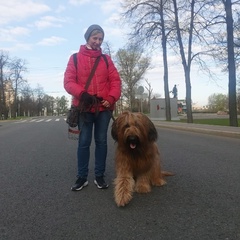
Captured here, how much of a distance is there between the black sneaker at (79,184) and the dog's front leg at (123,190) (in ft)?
2.56

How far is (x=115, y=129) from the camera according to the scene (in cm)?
441

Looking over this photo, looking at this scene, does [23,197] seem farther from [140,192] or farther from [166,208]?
[166,208]

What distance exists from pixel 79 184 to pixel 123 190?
1012mm

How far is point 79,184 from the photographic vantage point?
491 cm

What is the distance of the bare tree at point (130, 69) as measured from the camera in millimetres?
52812

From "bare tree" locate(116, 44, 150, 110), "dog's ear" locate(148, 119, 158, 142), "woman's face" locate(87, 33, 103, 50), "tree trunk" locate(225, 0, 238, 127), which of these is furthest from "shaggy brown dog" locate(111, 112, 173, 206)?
"bare tree" locate(116, 44, 150, 110)

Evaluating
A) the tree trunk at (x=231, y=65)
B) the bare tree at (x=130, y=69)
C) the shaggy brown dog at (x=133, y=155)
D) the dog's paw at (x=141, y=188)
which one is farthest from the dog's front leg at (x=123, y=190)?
the bare tree at (x=130, y=69)

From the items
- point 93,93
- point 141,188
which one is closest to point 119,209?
point 141,188

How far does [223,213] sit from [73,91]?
95.5 inches

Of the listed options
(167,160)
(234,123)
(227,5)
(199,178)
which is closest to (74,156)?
(167,160)

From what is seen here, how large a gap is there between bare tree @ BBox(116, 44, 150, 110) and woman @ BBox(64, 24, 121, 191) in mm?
47152

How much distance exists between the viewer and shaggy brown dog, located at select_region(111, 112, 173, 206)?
13.8 ft

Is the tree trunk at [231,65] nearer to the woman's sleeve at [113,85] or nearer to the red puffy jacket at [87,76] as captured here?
the woman's sleeve at [113,85]

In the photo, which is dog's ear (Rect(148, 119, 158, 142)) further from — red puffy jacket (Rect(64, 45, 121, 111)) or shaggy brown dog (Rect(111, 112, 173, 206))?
red puffy jacket (Rect(64, 45, 121, 111))
